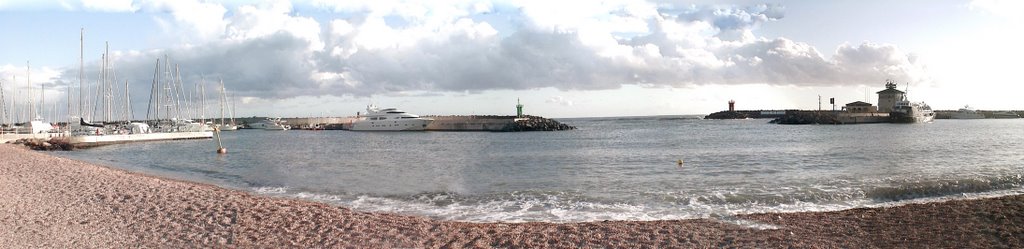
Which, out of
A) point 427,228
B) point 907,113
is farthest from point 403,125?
point 427,228

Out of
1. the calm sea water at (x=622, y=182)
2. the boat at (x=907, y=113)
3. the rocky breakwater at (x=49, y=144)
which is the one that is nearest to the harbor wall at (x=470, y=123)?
the rocky breakwater at (x=49, y=144)

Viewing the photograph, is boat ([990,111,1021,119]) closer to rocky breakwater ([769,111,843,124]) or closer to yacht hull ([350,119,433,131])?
rocky breakwater ([769,111,843,124])

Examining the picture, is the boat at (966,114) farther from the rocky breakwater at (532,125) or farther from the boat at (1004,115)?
the rocky breakwater at (532,125)

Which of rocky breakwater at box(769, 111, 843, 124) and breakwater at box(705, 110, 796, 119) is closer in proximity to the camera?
rocky breakwater at box(769, 111, 843, 124)

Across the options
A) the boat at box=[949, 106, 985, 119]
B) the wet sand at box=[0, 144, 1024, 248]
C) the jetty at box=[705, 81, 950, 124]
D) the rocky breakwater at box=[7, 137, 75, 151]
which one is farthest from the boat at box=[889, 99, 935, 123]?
the rocky breakwater at box=[7, 137, 75, 151]

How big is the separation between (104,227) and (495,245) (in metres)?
7.11

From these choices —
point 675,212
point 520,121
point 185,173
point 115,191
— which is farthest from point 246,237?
point 520,121

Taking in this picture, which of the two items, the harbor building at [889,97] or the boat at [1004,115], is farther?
the boat at [1004,115]

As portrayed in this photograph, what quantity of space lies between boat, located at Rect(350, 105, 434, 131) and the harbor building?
8238 centimetres

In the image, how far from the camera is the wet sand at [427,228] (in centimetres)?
981

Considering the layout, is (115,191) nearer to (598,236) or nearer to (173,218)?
(173,218)

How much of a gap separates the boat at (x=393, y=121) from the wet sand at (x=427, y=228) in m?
85.0

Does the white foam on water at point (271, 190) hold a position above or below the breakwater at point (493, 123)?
below

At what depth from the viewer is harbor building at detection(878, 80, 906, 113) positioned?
113688 mm
